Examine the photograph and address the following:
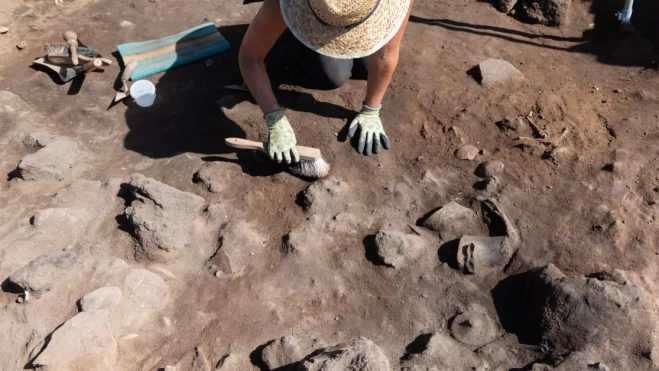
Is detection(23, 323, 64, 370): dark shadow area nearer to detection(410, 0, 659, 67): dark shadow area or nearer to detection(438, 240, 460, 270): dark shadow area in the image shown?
detection(438, 240, 460, 270): dark shadow area

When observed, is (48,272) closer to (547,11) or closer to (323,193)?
(323,193)

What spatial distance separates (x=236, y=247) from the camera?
8.83 ft

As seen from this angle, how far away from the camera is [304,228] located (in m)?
2.76

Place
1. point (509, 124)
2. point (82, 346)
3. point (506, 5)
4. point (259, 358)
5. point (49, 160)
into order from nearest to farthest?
point (82, 346) < point (259, 358) < point (49, 160) < point (509, 124) < point (506, 5)

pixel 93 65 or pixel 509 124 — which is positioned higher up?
pixel 509 124

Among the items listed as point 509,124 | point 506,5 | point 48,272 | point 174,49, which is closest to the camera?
point 48,272

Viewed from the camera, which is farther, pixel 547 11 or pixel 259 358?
pixel 547 11

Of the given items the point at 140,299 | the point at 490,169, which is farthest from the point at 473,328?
the point at 140,299

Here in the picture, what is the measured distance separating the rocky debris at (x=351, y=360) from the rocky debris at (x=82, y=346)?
32.3 inches

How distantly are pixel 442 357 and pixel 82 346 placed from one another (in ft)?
4.76

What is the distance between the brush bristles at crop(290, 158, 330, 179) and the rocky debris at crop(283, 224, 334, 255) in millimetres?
359

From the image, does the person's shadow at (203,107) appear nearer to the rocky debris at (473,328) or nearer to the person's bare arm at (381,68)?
the person's bare arm at (381,68)

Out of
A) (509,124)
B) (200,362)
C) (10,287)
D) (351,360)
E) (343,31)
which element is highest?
(343,31)

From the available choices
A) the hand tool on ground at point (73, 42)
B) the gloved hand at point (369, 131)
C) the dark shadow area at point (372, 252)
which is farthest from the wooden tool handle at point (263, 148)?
the hand tool on ground at point (73, 42)
